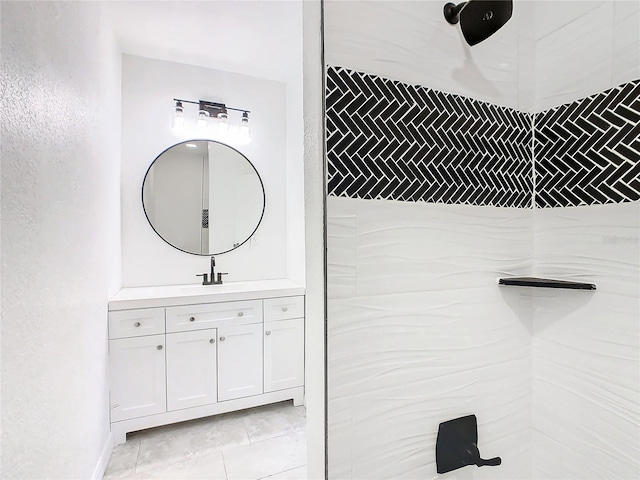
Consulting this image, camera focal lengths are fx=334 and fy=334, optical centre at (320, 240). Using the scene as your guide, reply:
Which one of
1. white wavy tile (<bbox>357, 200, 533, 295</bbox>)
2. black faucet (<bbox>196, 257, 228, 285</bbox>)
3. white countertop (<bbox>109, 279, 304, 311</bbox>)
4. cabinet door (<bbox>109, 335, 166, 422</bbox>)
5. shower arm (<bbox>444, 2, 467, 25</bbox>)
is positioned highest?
shower arm (<bbox>444, 2, 467, 25</bbox>)

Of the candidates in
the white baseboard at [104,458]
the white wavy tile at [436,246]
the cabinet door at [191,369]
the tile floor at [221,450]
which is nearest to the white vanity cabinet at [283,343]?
the tile floor at [221,450]

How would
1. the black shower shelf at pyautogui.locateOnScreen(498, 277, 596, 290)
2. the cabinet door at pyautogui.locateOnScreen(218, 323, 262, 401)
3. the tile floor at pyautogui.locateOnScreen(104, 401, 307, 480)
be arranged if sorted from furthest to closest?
the cabinet door at pyautogui.locateOnScreen(218, 323, 262, 401)
the tile floor at pyautogui.locateOnScreen(104, 401, 307, 480)
the black shower shelf at pyautogui.locateOnScreen(498, 277, 596, 290)

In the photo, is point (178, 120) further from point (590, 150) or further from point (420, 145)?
point (590, 150)

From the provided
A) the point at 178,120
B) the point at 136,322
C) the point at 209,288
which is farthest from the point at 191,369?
the point at 178,120

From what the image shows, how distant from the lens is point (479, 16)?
857mm

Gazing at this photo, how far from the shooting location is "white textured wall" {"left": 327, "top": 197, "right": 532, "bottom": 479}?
835 mm

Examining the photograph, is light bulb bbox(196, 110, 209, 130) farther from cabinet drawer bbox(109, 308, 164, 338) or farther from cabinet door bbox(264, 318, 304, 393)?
cabinet door bbox(264, 318, 304, 393)

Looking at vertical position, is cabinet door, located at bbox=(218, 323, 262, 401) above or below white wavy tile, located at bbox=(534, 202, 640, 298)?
below

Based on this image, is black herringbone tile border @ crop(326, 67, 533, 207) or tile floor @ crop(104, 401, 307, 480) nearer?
black herringbone tile border @ crop(326, 67, 533, 207)

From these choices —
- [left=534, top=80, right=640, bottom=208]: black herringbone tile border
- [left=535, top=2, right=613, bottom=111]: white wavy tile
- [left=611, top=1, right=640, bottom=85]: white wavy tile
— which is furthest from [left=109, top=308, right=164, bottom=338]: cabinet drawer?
[left=611, top=1, right=640, bottom=85]: white wavy tile

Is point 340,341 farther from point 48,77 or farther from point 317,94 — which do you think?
point 48,77

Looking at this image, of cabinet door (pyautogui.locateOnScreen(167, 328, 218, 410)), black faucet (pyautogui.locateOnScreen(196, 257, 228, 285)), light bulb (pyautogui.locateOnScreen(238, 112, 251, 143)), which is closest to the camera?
cabinet door (pyautogui.locateOnScreen(167, 328, 218, 410))

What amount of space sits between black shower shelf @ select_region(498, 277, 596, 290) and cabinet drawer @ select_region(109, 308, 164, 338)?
1.88 metres

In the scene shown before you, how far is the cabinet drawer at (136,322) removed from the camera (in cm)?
194
